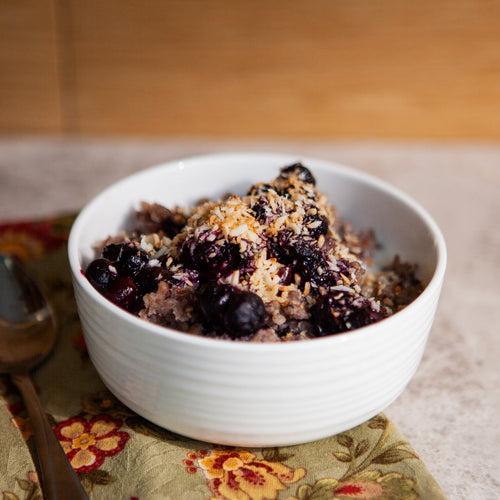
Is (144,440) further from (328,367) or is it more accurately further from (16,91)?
(16,91)

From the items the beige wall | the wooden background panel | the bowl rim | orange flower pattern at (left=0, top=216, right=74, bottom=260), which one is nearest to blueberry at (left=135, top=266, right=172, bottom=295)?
the bowl rim

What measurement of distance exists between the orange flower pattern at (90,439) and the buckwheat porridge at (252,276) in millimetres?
255

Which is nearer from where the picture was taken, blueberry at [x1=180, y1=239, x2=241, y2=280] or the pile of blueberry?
the pile of blueberry

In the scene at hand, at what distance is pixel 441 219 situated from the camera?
7.58 ft

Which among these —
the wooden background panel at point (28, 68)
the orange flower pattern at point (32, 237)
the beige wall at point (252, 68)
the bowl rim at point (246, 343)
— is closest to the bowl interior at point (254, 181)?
the bowl rim at point (246, 343)

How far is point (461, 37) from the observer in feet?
8.80

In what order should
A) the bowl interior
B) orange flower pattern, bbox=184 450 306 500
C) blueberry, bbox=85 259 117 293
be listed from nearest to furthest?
1. orange flower pattern, bbox=184 450 306 500
2. blueberry, bbox=85 259 117 293
3. the bowl interior

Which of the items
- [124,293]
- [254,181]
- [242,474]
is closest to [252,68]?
[254,181]

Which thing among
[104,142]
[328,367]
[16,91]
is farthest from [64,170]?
[328,367]

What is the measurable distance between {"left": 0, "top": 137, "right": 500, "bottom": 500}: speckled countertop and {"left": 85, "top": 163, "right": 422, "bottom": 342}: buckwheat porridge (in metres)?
0.29

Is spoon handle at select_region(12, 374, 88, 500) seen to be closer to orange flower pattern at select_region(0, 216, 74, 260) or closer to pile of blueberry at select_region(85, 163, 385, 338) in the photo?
pile of blueberry at select_region(85, 163, 385, 338)

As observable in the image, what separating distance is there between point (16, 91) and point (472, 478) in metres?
2.62

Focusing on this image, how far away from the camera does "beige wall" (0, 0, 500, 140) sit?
263 centimetres

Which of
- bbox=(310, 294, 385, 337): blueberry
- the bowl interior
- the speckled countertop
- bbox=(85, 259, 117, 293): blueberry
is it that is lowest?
the speckled countertop
